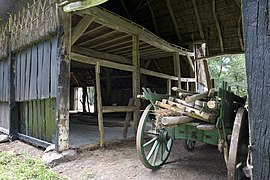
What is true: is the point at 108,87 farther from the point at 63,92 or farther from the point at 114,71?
the point at 63,92

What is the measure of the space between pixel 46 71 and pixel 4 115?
310 centimetres

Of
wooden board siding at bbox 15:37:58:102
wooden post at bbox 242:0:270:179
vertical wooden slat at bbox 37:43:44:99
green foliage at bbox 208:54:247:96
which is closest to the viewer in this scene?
wooden post at bbox 242:0:270:179

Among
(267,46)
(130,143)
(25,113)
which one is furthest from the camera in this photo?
(25,113)

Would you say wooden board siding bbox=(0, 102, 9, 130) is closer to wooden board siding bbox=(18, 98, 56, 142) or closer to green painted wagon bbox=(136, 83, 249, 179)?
wooden board siding bbox=(18, 98, 56, 142)

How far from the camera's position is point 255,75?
2.74 ft

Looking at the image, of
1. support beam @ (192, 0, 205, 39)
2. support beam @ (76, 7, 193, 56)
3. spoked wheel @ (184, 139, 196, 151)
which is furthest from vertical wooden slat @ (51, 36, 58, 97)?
support beam @ (192, 0, 205, 39)

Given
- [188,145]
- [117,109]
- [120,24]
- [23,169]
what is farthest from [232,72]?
[23,169]

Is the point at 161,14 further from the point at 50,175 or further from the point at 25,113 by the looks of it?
the point at 50,175

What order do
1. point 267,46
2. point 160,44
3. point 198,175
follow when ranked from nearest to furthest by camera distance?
point 267,46, point 198,175, point 160,44

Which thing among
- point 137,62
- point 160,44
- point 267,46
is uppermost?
point 160,44

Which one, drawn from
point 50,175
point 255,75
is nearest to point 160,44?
point 50,175

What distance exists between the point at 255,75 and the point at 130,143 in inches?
162

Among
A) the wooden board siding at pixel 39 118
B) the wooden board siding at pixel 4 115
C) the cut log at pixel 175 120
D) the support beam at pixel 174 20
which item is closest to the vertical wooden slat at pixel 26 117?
the wooden board siding at pixel 39 118

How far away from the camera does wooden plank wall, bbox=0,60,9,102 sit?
18.4 feet
